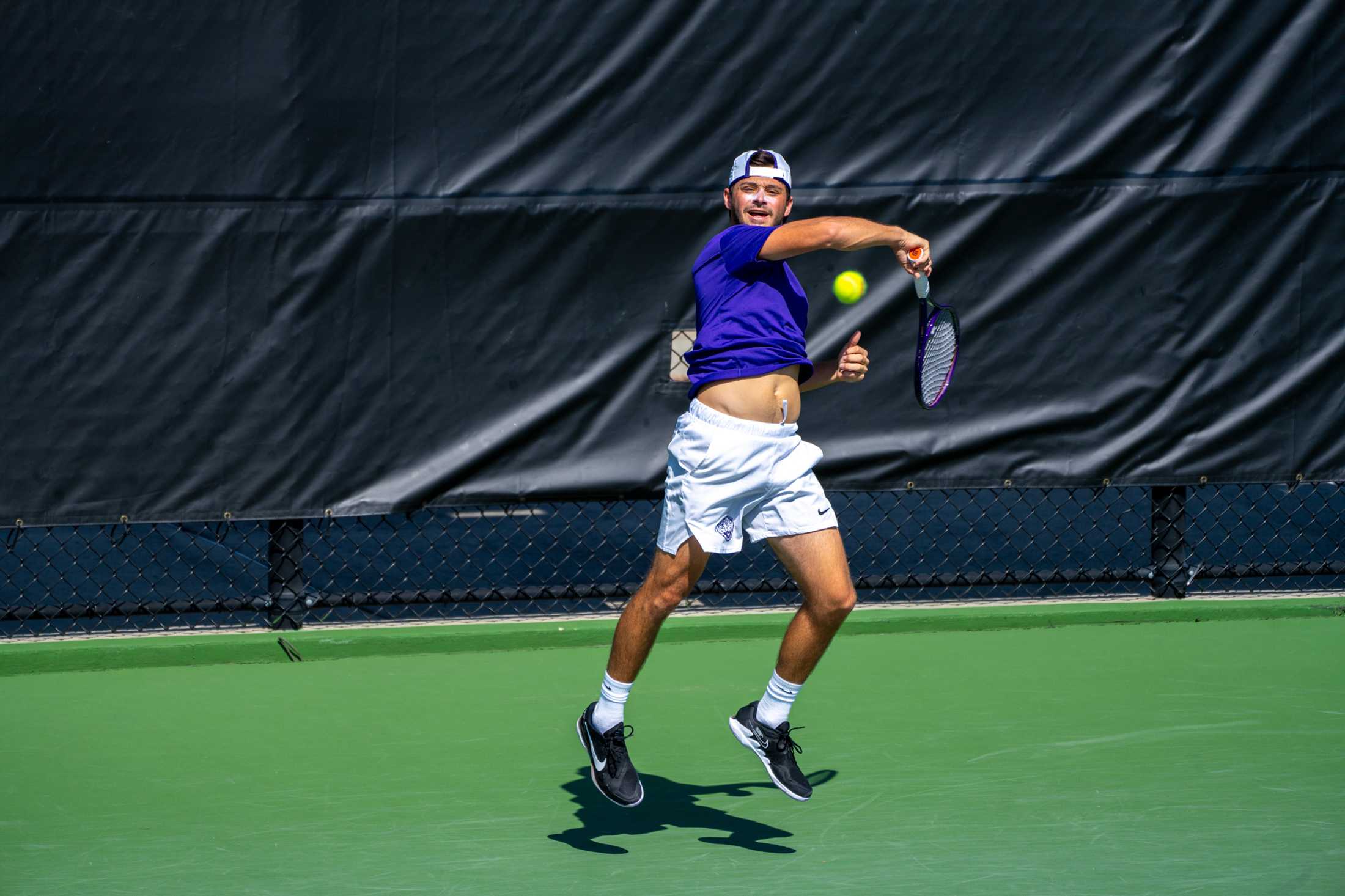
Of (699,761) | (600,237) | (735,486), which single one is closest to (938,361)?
(735,486)

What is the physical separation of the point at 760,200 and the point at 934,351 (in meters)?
0.62

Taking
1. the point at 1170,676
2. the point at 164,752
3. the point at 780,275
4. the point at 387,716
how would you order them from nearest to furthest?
the point at 780,275
the point at 164,752
the point at 387,716
the point at 1170,676

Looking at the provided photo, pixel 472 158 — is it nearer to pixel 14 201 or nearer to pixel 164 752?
pixel 14 201

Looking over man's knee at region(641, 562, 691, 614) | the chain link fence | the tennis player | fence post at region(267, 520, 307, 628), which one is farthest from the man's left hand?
fence post at region(267, 520, 307, 628)

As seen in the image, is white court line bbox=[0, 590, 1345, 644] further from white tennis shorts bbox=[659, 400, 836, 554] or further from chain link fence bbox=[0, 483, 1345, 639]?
white tennis shorts bbox=[659, 400, 836, 554]

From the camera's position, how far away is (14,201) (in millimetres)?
5098

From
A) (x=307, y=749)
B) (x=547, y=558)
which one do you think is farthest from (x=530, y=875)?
(x=547, y=558)

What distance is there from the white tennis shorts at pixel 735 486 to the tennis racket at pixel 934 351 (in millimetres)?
413

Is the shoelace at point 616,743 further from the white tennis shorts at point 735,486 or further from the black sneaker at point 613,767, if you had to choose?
the white tennis shorts at point 735,486

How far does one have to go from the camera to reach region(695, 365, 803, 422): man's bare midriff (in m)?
3.65

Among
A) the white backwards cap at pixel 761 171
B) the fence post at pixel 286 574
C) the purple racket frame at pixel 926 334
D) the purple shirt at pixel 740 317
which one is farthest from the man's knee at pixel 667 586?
the fence post at pixel 286 574

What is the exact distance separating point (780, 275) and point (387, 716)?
1833mm

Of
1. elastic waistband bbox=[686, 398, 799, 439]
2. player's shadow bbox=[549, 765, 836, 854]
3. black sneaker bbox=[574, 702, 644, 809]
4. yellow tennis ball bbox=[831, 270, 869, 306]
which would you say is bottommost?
player's shadow bbox=[549, 765, 836, 854]

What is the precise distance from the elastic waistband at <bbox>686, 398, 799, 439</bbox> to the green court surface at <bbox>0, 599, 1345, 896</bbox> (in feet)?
2.95
